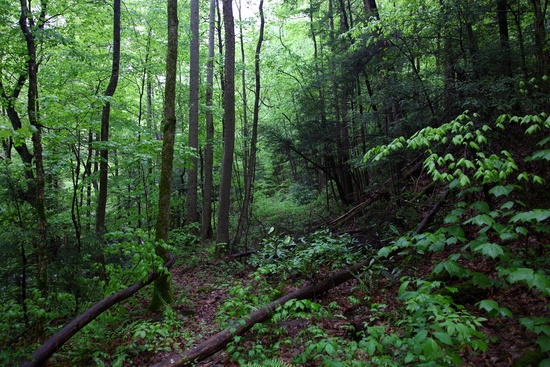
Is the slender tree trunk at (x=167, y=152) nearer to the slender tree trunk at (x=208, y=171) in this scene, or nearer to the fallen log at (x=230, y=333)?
the fallen log at (x=230, y=333)

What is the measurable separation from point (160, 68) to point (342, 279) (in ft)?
41.5

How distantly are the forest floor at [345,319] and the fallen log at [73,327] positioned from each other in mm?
1083

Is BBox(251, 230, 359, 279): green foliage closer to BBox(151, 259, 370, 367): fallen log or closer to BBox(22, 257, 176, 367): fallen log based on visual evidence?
BBox(151, 259, 370, 367): fallen log

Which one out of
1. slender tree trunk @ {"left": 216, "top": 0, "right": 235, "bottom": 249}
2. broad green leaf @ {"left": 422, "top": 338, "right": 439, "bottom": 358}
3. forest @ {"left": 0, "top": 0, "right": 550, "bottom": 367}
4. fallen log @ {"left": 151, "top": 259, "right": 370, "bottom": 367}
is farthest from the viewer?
slender tree trunk @ {"left": 216, "top": 0, "right": 235, "bottom": 249}

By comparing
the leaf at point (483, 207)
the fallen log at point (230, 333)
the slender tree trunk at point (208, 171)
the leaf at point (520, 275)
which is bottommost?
the fallen log at point (230, 333)

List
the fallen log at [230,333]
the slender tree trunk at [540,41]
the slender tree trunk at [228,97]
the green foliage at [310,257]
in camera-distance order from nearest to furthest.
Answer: the fallen log at [230,333], the slender tree trunk at [540,41], the green foliage at [310,257], the slender tree trunk at [228,97]

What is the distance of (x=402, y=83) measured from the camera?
746 cm

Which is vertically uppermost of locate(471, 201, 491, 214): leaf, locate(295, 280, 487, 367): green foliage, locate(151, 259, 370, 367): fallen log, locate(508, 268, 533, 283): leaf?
locate(471, 201, 491, 214): leaf

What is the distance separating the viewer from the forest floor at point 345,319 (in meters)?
3.77

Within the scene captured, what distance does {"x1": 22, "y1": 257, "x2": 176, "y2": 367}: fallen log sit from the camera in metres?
4.45

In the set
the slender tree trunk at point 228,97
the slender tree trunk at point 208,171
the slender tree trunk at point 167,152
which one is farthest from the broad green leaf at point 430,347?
the slender tree trunk at point 208,171

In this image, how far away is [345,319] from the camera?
5.34m

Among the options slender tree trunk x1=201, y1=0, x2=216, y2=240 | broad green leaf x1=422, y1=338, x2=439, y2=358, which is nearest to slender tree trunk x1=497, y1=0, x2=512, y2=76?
broad green leaf x1=422, y1=338, x2=439, y2=358

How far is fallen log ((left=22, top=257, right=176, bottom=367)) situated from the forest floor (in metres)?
1.08
